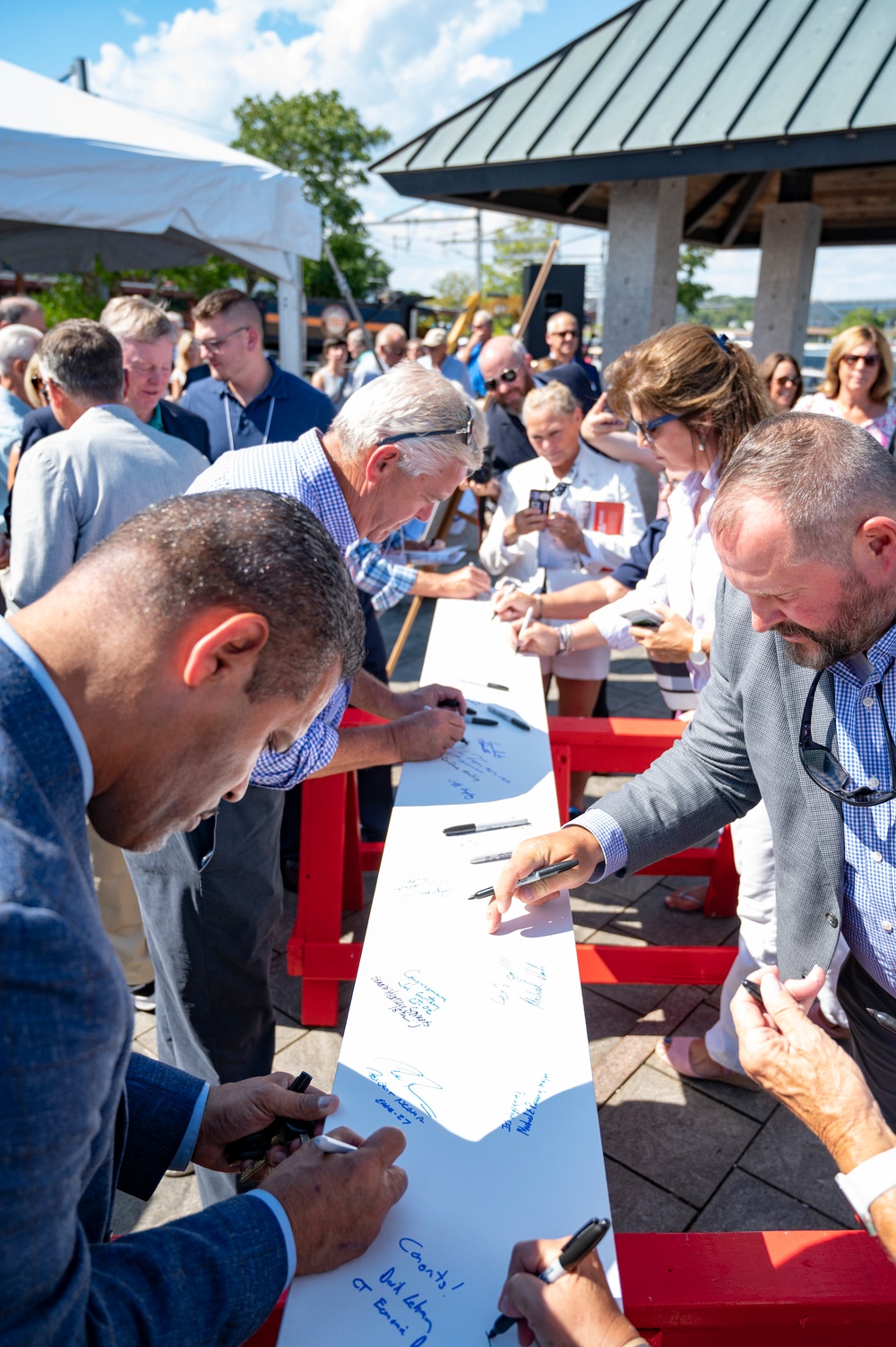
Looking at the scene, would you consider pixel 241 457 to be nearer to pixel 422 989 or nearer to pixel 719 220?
pixel 422 989

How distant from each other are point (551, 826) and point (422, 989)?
615 mm

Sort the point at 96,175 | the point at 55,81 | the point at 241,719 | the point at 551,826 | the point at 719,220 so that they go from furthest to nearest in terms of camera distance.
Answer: the point at 719,220 → the point at 55,81 → the point at 96,175 → the point at 551,826 → the point at 241,719

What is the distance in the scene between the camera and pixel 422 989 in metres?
1.42

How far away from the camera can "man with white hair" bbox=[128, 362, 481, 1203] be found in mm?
1860

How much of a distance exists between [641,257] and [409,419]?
5.51 metres

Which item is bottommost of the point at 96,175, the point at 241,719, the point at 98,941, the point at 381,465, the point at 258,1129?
the point at 258,1129

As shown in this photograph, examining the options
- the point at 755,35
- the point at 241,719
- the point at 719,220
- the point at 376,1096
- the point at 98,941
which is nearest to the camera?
the point at 98,941

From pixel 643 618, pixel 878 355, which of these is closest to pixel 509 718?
pixel 643 618

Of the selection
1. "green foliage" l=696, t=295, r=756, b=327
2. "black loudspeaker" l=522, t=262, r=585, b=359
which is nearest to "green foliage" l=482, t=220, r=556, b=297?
"black loudspeaker" l=522, t=262, r=585, b=359

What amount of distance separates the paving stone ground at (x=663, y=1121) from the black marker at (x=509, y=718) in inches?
39.9

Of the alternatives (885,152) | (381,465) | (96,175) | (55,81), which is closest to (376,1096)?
(381,465)

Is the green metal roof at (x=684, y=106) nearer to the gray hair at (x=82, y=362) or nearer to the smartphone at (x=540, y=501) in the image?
the smartphone at (x=540, y=501)

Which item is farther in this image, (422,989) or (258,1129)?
(422,989)

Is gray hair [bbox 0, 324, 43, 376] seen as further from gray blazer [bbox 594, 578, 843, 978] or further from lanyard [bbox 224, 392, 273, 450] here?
gray blazer [bbox 594, 578, 843, 978]
